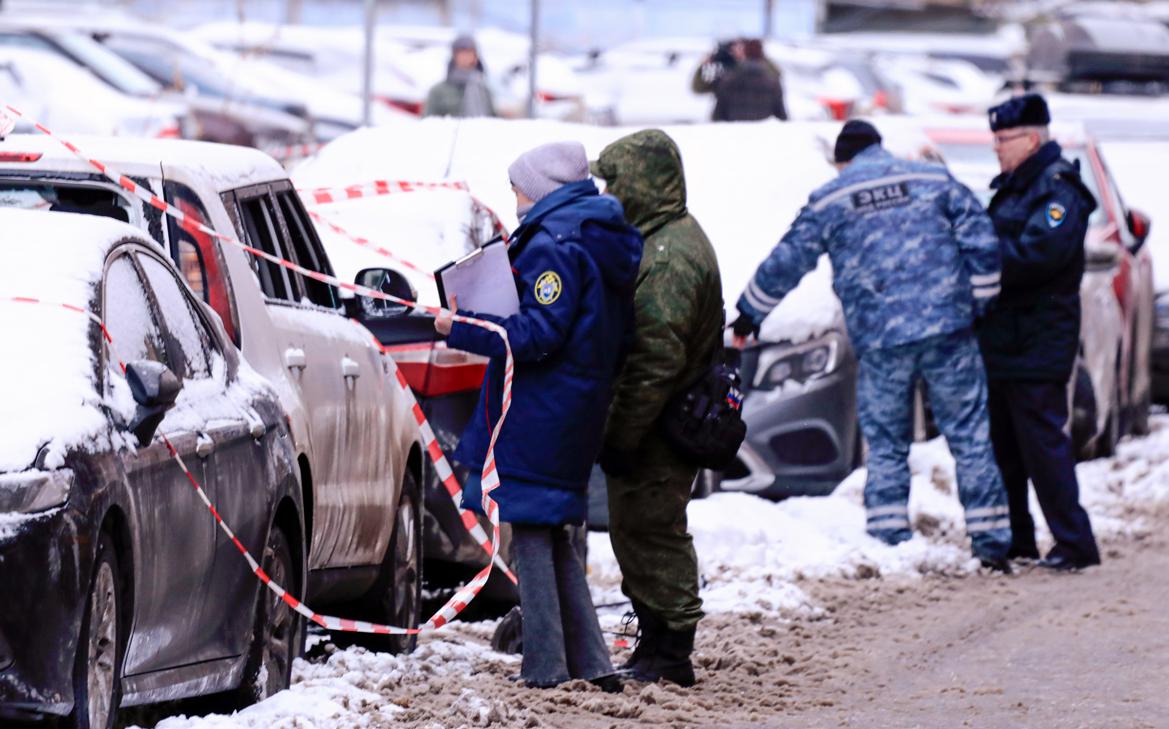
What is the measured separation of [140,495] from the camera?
5.86 meters

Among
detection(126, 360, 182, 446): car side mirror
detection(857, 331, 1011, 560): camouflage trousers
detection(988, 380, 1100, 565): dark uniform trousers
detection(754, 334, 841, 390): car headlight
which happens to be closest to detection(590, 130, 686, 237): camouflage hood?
detection(126, 360, 182, 446): car side mirror

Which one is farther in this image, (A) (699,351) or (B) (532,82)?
(B) (532,82)

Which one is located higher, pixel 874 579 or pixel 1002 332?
pixel 1002 332

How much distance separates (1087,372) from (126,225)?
898 cm

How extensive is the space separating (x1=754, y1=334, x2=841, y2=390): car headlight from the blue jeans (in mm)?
4289

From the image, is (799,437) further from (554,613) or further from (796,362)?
(554,613)

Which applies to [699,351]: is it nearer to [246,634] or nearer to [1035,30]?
[246,634]

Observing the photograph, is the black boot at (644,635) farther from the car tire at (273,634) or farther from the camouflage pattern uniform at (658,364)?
the car tire at (273,634)

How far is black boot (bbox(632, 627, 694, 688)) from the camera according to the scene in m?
7.95

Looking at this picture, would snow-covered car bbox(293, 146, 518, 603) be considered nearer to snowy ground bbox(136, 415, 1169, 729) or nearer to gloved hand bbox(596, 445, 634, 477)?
snowy ground bbox(136, 415, 1169, 729)

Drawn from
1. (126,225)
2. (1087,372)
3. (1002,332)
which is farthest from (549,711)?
(1087,372)

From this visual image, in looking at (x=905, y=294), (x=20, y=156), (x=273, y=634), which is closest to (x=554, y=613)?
(x=273, y=634)

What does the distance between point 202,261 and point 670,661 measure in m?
1.86

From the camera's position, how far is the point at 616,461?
7.91 meters
